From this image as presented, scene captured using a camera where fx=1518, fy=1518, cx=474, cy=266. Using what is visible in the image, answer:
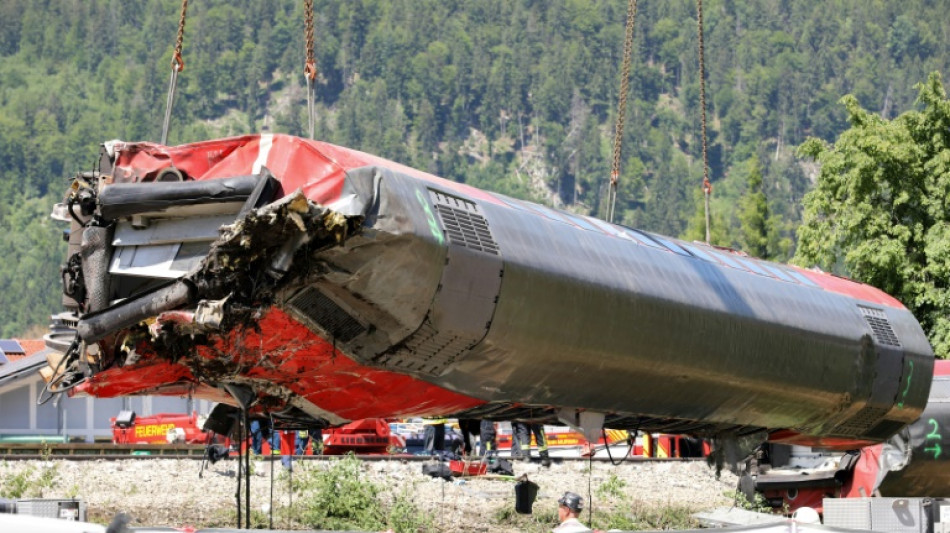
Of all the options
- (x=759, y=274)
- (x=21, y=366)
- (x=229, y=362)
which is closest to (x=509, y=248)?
(x=229, y=362)

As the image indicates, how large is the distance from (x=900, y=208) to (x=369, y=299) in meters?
25.3

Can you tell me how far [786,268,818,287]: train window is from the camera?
19495mm

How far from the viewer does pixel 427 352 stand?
1341 centimetres

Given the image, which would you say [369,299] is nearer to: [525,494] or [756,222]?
[525,494]

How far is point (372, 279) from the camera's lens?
494 inches

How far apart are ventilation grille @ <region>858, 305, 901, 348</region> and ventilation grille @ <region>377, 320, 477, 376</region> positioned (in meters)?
8.21

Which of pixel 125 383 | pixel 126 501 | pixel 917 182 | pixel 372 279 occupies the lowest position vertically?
pixel 126 501

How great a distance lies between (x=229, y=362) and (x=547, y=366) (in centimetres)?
300

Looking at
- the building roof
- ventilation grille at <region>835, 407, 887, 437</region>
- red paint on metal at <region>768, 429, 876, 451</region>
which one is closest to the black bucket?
red paint on metal at <region>768, 429, 876, 451</region>

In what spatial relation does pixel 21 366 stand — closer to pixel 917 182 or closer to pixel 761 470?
pixel 761 470

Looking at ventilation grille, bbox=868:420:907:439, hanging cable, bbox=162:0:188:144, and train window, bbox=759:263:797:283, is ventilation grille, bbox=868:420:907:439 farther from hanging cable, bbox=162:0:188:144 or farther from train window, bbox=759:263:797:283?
hanging cable, bbox=162:0:188:144

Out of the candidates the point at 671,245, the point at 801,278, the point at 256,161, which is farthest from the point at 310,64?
the point at 801,278

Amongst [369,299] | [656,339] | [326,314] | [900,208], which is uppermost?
[900,208]

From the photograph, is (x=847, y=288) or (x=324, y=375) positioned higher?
(x=847, y=288)
